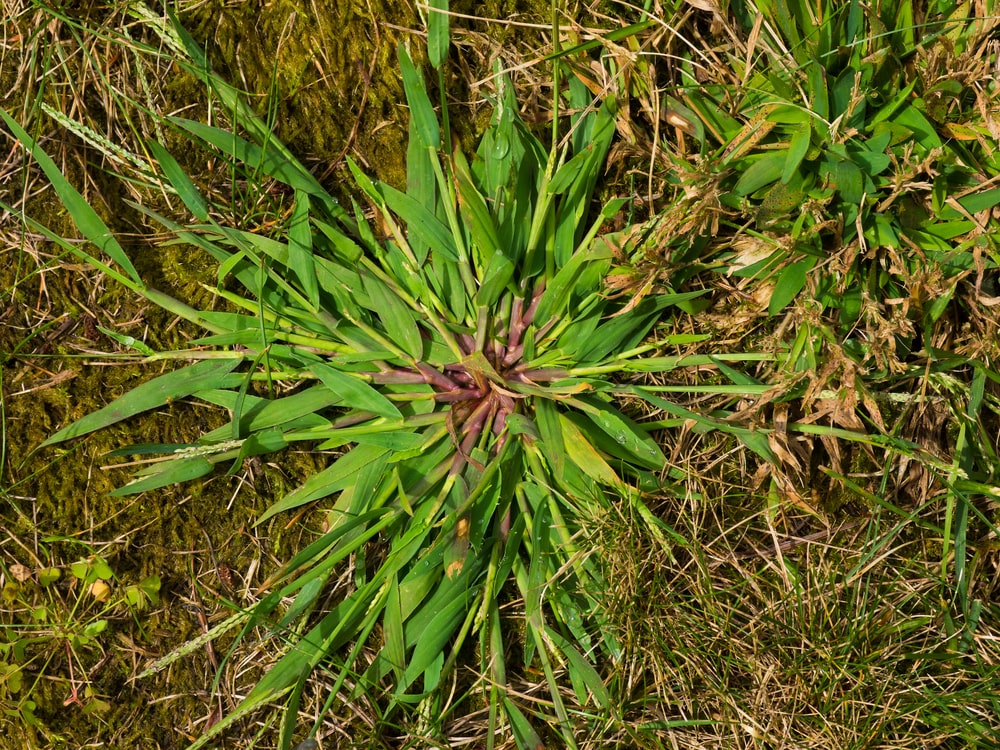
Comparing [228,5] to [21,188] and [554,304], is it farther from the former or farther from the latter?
[554,304]

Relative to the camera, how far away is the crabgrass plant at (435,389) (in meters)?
1.64

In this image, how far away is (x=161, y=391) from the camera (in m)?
1.75

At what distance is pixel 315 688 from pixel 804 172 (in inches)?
63.2

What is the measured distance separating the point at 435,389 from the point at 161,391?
64cm

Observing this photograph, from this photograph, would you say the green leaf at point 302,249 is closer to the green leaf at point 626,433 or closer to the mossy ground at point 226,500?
the mossy ground at point 226,500

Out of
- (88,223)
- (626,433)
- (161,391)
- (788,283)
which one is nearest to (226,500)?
(161,391)

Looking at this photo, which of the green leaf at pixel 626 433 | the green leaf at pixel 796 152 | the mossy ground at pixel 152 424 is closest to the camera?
the green leaf at pixel 796 152

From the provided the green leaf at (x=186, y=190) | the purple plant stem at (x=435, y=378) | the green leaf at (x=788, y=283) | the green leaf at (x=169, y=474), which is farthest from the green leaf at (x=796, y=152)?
the green leaf at (x=169, y=474)

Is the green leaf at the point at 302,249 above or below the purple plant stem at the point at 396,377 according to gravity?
above

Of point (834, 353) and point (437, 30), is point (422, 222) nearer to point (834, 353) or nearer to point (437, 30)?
point (437, 30)

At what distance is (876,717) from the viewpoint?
1.67 meters

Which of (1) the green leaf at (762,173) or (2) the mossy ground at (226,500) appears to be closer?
(1) the green leaf at (762,173)

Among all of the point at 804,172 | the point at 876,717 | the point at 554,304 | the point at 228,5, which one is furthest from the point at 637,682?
the point at 228,5

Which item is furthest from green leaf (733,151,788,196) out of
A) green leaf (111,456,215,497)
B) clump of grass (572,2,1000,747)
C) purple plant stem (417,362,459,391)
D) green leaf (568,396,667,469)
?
green leaf (111,456,215,497)
